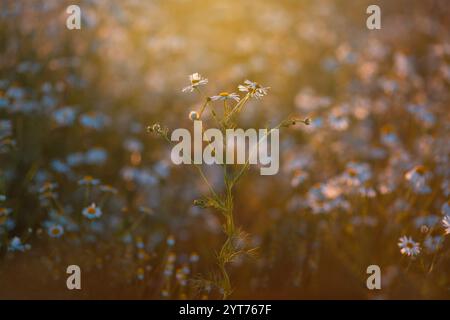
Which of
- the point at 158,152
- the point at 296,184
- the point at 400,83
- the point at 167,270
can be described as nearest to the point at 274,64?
the point at 400,83

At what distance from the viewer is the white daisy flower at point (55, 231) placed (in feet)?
12.7

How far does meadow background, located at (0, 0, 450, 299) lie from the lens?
13.1ft

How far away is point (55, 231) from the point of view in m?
3.92

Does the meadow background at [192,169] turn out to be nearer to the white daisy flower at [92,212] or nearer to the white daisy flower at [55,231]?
the white daisy flower at [55,231]

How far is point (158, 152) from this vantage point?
18.5 feet

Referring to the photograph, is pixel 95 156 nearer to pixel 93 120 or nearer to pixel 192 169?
pixel 93 120

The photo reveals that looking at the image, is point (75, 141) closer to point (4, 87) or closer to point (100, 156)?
point (100, 156)

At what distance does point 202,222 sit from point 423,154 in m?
2.24

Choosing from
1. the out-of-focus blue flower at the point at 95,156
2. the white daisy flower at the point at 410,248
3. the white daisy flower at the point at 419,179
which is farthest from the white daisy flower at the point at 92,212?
the white daisy flower at the point at 419,179

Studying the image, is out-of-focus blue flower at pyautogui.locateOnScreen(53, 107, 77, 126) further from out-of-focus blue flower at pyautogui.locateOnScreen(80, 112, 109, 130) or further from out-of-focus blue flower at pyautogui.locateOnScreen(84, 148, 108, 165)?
out-of-focus blue flower at pyautogui.locateOnScreen(84, 148, 108, 165)

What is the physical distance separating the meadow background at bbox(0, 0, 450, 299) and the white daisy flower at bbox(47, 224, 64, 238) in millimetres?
23

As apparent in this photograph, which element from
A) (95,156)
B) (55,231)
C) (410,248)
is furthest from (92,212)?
(410,248)

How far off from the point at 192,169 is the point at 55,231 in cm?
212
